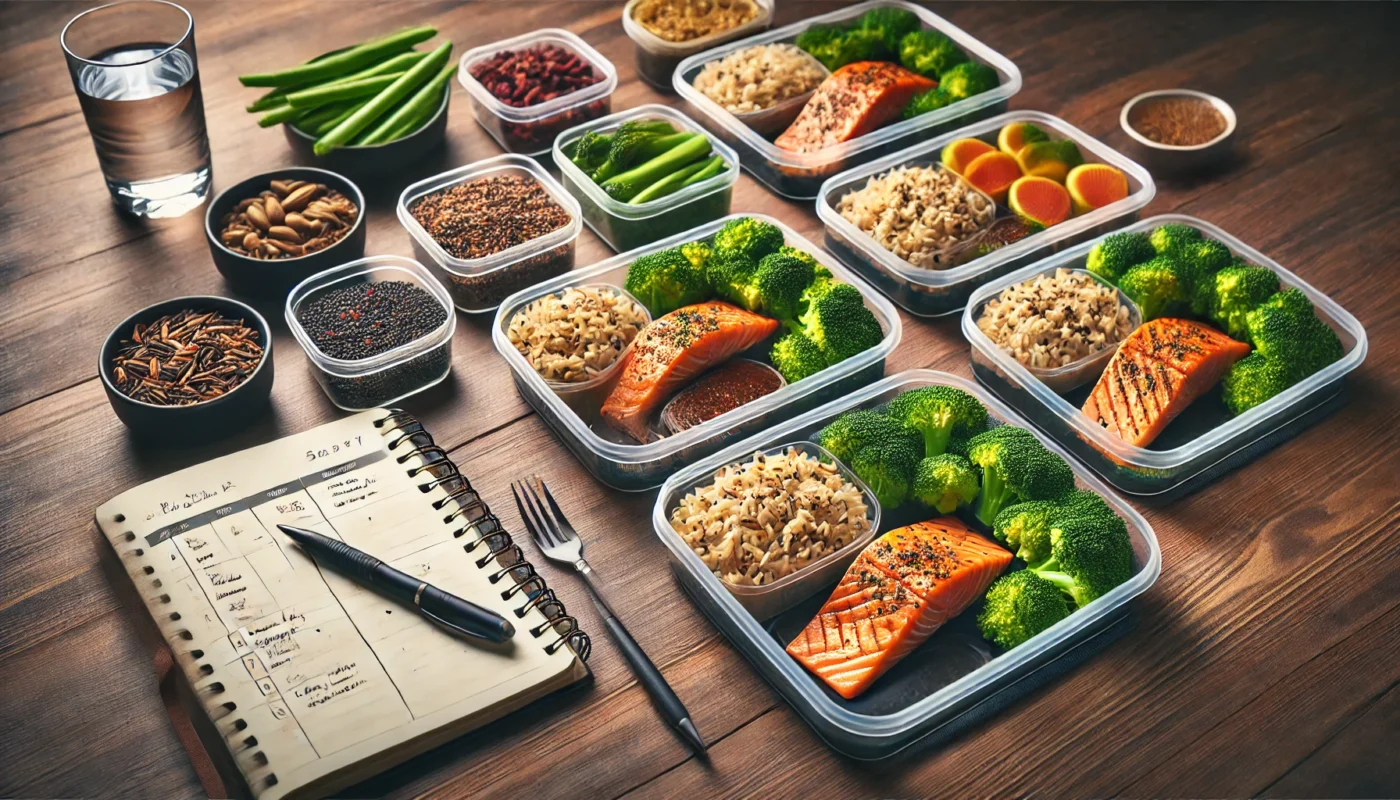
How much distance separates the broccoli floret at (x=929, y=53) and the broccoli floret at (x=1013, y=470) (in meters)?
1.35

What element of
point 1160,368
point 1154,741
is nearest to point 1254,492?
point 1160,368

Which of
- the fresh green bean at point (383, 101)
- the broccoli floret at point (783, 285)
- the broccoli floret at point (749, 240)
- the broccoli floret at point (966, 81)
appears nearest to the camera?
the broccoli floret at point (783, 285)

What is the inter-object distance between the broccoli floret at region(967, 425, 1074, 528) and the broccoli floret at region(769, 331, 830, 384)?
0.35 m

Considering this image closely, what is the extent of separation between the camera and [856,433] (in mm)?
2195

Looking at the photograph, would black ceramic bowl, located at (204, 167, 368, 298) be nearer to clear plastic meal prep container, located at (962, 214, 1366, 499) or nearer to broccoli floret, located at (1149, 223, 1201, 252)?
clear plastic meal prep container, located at (962, 214, 1366, 499)

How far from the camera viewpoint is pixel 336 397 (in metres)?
2.40

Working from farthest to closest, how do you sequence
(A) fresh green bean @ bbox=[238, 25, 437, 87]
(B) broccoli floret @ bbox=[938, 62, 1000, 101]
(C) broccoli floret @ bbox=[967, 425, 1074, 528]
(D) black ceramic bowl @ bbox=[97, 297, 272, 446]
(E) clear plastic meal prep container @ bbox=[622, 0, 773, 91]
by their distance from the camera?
(E) clear plastic meal prep container @ bbox=[622, 0, 773, 91], (B) broccoli floret @ bbox=[938, 62, 1000, 101], (A) fresh green bean @ bbox=[238, 25, 437, 87], (D) black ceramic bowl @ bbox=[97, 297, 272, 446], (C) broccoli floret @ bbox=[967, 425, 1074, 528]

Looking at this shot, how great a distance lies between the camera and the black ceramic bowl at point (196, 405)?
222cm

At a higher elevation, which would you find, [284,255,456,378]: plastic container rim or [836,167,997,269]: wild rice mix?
[836,167,997,269]: wild rice mix

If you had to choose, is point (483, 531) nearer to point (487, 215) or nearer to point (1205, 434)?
point (487, 215)

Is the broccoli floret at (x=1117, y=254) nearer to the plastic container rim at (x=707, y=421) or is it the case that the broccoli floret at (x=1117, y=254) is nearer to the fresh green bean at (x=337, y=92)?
the plastic container rim at (x=707, y=421)

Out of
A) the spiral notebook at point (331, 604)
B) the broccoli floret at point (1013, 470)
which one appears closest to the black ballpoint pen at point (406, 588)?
the spiral notebook at point (331, 604)

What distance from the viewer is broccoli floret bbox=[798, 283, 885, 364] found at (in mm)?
2396

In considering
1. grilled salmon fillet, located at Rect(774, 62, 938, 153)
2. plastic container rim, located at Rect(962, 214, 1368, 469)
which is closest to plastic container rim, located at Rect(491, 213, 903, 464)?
plastic container rim, located at Rect(962, 214, 1368, 469)
